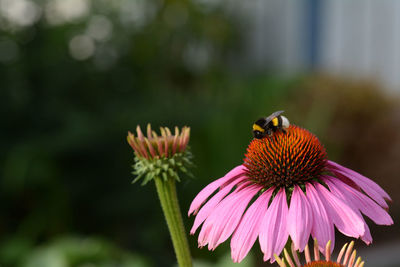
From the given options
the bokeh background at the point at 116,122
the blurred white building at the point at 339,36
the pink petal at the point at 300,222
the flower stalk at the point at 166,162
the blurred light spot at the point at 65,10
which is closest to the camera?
the pink petal at the point at 300,222

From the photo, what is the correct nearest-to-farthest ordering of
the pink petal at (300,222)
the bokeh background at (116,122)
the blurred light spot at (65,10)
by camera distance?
1. the pink petal at (300,222)
2. the bokeh background at (116,122)
3. the blurred light spot at (65,10)

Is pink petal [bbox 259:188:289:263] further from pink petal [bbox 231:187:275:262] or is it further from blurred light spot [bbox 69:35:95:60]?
blurred light spot [bbox 69:35:95:60]

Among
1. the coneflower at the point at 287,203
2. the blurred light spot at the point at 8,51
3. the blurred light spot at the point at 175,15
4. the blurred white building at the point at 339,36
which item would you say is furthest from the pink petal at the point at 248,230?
the blurred light spot at the point at 175,15

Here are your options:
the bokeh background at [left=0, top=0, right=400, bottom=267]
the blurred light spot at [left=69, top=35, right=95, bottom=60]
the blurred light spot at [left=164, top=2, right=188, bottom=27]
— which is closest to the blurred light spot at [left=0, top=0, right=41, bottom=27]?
the bokeh background at [left=0, top=0, right=400, bottom=267]

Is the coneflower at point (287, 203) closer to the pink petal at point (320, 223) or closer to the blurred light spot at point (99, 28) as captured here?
the pink petal at point (320, 223)

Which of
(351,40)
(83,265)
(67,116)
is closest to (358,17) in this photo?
(351,40)

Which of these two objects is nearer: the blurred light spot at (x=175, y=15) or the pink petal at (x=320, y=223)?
the pink petal at (x=320, y=223)

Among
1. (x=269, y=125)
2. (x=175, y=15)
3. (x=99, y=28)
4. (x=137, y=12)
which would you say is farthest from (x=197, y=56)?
(x=269, y=125)

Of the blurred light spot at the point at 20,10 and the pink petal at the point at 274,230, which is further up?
the blurred light spot at the point at 20,10

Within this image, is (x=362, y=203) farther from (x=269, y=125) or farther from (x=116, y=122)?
(x=116, y=122)
